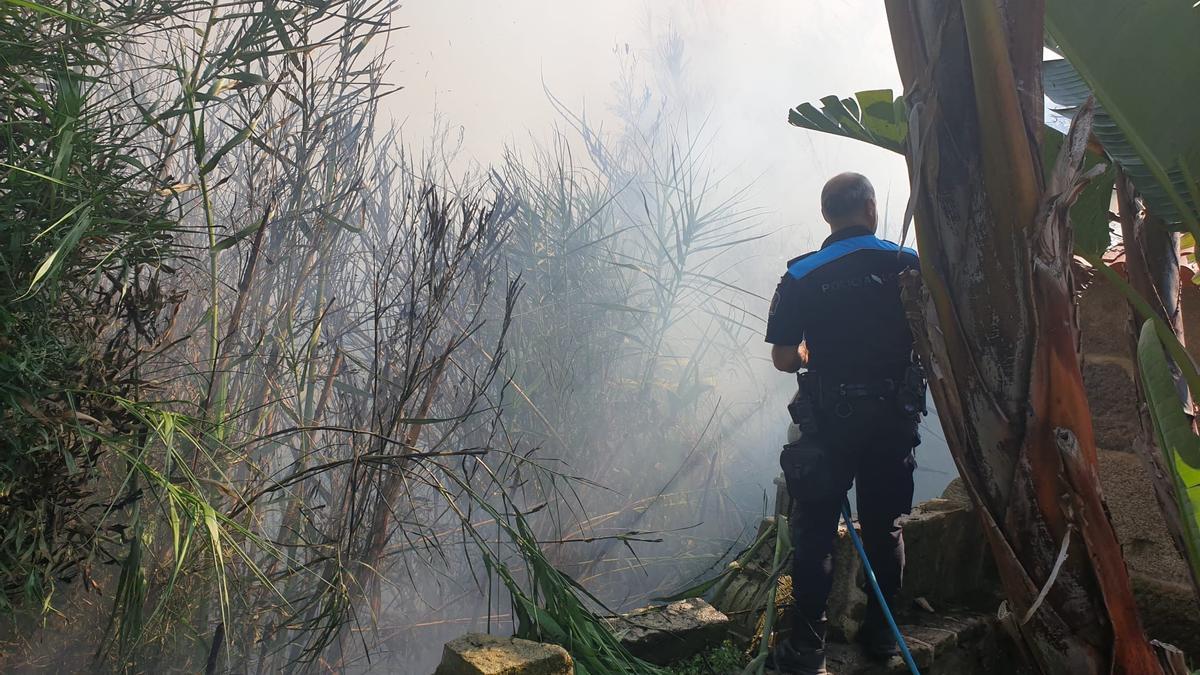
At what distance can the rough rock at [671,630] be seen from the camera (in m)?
2.25

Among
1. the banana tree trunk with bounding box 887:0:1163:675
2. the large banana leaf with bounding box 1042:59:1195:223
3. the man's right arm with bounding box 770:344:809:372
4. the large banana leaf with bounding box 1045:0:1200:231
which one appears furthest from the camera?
the man's right arm with bounding box 770:344:809:372

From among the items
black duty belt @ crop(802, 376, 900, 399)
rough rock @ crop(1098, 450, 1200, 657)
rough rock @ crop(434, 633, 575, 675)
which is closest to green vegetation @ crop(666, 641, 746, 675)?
rough rock @ crop(434, 633, 575, 675)

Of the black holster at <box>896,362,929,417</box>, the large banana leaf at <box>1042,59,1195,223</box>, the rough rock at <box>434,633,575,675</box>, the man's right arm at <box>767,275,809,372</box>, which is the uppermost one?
the large banana leaf at <box>1042,59,1195,223</box>

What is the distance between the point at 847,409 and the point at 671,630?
865mm

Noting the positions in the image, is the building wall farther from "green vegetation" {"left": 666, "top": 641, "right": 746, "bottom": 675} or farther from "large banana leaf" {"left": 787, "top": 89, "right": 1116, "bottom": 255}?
"green vegetation" {"left": 666, "top": 641, "right": 746, "bottom": 675}

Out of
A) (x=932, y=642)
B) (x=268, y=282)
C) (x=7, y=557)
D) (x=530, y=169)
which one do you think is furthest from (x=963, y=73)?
(x=530, y=169)

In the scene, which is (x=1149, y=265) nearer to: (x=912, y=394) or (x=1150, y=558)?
(x=912, y=394)

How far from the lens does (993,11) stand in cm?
137

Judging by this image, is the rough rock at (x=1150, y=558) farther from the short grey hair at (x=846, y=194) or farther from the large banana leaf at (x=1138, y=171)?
the short grey hair at (x=846, y=194)

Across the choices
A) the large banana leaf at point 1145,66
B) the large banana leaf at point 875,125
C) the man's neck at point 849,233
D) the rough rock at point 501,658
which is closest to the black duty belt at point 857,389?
the man's neck at point 849,233

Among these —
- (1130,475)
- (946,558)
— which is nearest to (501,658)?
(946,558)

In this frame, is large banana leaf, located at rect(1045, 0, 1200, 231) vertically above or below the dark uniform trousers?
above

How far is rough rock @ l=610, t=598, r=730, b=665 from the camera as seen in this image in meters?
2.25

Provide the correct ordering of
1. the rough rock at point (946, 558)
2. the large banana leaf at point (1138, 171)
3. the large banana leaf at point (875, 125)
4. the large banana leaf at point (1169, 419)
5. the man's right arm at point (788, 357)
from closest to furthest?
1. the large banana leaf at point (1169, 419)
2. the large banana leaf at point (1138, 171)
3. the large banana leaf at point (875, 125)
4. the man's right arm at point (788, 357)
5. the rough rock at point (946, 558)
